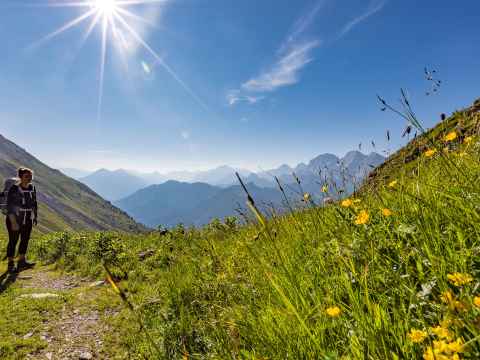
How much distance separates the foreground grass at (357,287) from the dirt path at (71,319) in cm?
63

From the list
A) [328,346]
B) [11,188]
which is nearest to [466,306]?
[328,346]

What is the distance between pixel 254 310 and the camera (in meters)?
3.02

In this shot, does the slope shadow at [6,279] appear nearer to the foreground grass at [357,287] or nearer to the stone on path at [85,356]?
the stone on path at [85,356]

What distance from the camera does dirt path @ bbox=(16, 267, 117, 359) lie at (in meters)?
5.70

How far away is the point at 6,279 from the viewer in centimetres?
1068

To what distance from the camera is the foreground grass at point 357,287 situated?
1.63 metres

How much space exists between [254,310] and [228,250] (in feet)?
13.0

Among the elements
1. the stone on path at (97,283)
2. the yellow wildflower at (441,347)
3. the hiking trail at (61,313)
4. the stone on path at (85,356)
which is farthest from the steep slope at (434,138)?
the stone on path at (97,283)

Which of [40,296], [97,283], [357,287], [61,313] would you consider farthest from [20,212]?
[357,287]

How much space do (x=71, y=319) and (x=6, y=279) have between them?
5523 mm

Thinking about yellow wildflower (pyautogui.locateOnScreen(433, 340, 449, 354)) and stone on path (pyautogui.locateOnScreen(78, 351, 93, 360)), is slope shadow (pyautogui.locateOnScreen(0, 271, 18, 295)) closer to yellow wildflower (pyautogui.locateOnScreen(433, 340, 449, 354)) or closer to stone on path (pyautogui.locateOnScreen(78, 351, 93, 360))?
stone on path (pyautogui.locateOnScreen(78, 351, 93, 360))

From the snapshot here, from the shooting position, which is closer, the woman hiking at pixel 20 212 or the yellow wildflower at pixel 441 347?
the yellow wildflower at pixel 441 347

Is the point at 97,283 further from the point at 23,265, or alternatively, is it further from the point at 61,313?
the point at 23,265

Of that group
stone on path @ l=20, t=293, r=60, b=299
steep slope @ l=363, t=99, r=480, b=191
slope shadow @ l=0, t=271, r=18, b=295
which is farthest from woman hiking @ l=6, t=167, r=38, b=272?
steep slope @ l=363, t=99, r=480, b=191
